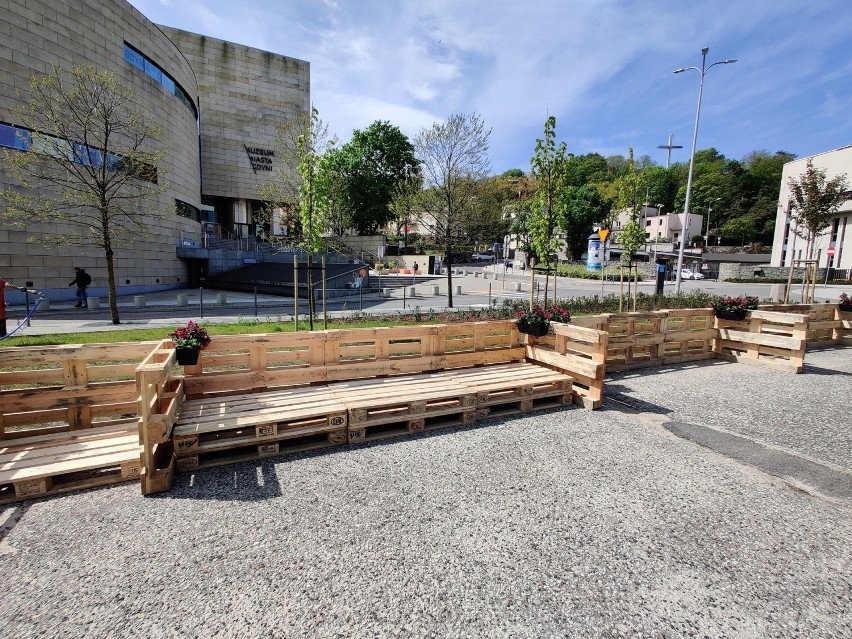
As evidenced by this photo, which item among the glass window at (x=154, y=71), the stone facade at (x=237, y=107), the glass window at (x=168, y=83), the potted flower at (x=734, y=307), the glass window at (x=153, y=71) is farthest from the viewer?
the stone facade at (x=237, y=107)

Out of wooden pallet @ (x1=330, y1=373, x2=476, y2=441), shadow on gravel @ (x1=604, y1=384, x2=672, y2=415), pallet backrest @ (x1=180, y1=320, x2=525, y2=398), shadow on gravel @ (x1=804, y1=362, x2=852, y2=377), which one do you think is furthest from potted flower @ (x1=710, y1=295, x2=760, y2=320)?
wooden pallet @ (x1=330, y1=373, x2=476, y2=441)

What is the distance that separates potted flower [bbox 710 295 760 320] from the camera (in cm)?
989

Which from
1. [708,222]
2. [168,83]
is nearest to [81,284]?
[168,83]

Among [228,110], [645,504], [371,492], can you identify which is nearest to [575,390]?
[645,504]

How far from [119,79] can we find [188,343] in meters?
25.2

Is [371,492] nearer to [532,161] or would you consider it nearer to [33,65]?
[532,161]

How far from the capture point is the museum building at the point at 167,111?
1872cm

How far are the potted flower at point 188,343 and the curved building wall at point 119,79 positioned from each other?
15.2 metres

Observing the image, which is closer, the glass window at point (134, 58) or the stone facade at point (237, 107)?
the glass window at point (134, 58)

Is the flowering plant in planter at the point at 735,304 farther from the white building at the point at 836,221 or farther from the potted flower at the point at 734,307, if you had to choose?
the white building at the point at 836,221

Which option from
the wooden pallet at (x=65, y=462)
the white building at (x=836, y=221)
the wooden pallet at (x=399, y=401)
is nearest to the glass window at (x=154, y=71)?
the wooden pallet at (x=65, y=462)

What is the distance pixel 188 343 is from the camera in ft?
17.8

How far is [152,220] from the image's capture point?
25391mm

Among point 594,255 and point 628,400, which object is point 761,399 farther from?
point 594,255
